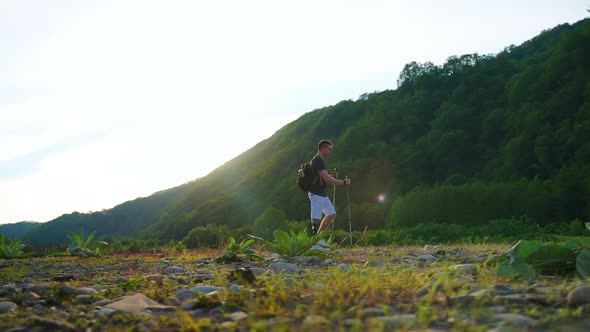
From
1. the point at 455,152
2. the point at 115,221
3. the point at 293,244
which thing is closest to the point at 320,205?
the point at 293,244

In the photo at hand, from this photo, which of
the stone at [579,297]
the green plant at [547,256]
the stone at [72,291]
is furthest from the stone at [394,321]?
the stone at [72,291]

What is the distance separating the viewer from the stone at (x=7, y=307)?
11.2 ft

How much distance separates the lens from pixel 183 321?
2.71 m

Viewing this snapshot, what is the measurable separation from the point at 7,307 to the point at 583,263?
4.36 metres

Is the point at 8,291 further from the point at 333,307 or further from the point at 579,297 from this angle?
the point at 579,297

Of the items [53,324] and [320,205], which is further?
[320,205]

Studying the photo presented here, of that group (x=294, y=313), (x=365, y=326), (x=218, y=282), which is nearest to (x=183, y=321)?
(x=294, y=313)

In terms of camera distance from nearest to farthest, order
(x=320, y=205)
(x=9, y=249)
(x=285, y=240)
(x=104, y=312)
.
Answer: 1. (x=104, y=312)
2. (x=285, y=240)
3. (x=320, y=205)
4. (x=9, y=249)

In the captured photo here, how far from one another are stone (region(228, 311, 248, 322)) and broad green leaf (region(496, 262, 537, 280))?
6.82 feet

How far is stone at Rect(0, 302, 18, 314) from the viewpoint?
3.43m

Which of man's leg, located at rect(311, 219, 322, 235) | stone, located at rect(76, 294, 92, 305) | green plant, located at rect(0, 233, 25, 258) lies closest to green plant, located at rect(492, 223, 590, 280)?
stone, located at rect(76, 294, 92, 305)

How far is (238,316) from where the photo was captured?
278cm

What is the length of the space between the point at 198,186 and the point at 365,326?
95680 mm

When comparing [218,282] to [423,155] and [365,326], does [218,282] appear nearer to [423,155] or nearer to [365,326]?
[365,326]
